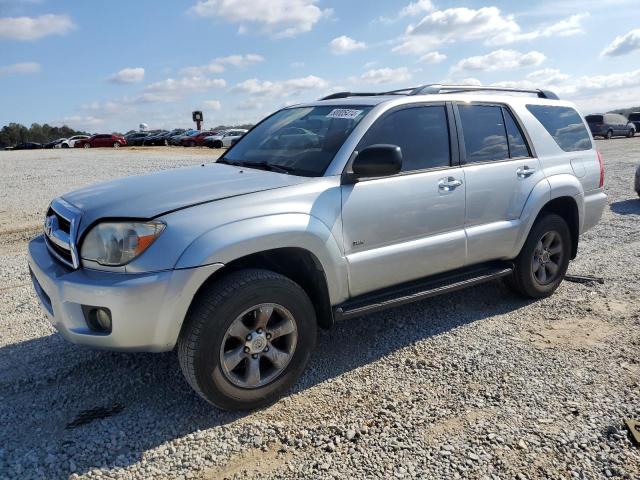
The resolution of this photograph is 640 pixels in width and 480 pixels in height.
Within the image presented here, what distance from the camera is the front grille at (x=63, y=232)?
2.90m

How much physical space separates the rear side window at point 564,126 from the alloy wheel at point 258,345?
3.13 metres

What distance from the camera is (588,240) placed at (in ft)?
22.9

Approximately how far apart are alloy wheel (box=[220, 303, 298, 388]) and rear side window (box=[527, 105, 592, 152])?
3133 mm

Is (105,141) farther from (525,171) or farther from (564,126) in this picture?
(525,171)

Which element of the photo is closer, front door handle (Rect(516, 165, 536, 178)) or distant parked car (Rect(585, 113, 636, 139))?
front door handle (Rect(516, 165, 536, 178))

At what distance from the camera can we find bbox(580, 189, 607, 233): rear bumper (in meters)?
4.97

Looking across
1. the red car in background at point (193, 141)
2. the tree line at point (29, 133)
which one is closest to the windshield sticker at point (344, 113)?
the red car in background at point (193, 141)

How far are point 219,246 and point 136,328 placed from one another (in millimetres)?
602

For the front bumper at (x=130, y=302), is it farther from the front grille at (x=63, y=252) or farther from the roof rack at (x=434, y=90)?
the roof rack at (x=434, y=90)

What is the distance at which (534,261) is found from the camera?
185 inches

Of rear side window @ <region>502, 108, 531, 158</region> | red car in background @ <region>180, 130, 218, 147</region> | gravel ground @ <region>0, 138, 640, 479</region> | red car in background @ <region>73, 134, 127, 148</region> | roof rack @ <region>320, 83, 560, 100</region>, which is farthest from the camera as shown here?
red car in background @ <region>73, 134, 127, 148</region>

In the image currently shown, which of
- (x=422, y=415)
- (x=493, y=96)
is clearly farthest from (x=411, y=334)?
(x=493, y=96)

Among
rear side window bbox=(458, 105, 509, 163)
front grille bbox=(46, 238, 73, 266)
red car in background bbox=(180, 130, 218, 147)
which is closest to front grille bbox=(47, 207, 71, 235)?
front grille bbox=(46, 238, 73, 266)

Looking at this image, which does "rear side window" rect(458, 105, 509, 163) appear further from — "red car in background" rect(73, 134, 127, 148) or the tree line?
the tree line
